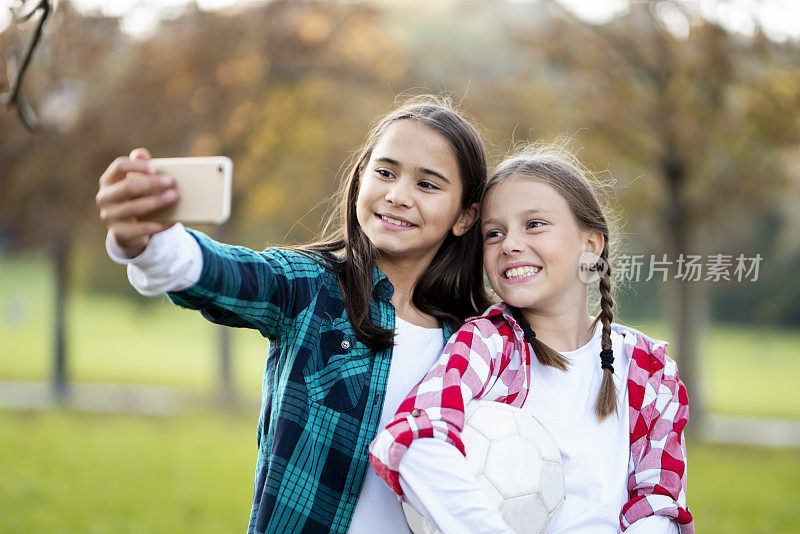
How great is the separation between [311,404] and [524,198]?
0.89 metres

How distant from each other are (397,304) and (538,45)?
7590 millimetres

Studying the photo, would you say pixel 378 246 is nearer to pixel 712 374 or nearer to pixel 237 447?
pixel 237 447

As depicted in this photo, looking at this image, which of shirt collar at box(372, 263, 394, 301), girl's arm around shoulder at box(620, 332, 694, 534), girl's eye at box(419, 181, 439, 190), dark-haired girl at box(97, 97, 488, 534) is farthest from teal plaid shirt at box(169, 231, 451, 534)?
girl's arm around shoulder at box(620, 332, 694, 534)

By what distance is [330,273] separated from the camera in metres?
2.39

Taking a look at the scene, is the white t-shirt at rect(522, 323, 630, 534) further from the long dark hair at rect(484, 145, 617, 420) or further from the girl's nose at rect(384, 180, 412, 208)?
the girl's nose at rect(384, 180, 412, 208)

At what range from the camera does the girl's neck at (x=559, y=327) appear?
254 centimetres

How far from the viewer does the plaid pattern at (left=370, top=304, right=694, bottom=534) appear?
203cm

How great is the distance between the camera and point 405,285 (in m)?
2.61

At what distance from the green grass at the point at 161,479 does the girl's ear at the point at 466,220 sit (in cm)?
Result: 386

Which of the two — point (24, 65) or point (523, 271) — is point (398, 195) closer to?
point (523, 271)

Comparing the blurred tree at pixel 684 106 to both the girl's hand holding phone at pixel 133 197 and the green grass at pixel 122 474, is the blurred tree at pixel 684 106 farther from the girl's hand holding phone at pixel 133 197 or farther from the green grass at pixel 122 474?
the girl's hand holding phone at pixel 133 197

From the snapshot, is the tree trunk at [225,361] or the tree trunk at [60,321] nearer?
the tree trunk at [225,361]

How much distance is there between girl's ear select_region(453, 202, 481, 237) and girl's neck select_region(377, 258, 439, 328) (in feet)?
0.51

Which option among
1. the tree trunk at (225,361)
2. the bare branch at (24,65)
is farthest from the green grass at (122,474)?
the bare branch at (24,65)
